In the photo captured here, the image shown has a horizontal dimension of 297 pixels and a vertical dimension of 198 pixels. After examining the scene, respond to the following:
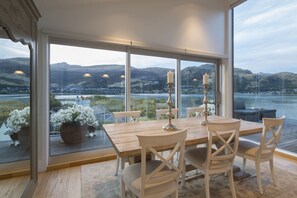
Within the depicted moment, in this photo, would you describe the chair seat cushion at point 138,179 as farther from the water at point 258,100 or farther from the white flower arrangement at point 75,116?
the water at point 258,100

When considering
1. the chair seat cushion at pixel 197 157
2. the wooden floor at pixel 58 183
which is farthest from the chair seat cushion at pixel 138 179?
the wooden floor at pixel 58 183

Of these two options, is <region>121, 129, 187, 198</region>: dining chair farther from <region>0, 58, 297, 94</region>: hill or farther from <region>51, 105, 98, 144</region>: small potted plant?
<region>51, 105, 98, 144</region>: small potted plant

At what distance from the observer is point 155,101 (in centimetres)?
366

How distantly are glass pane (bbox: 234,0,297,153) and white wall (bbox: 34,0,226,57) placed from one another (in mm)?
540

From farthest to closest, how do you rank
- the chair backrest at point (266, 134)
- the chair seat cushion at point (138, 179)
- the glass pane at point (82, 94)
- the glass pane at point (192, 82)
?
the glass pane at point (192, 82) → the glass pane at point (82, 94) → the chair backrest at point (266, 134) → the chair seat cushion at point (138, 179)

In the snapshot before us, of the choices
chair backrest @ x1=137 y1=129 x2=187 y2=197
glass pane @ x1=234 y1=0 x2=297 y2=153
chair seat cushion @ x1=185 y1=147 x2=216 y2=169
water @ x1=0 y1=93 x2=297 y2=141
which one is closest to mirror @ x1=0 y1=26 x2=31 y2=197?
water @ x1=0 y1=93 x2=297 y2=141

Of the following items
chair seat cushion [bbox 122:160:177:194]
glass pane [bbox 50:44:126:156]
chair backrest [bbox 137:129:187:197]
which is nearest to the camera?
chair backrest [bbox 137:129:187:197]

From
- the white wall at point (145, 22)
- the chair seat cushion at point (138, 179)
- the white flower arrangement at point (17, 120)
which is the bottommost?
the chair seat cushion at point (138, 179)

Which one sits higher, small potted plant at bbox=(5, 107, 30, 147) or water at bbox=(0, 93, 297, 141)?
water at bbox=(0, 93, 297, 141)

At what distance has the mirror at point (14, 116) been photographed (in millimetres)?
1557

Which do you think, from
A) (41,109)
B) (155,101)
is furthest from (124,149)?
(155,101)

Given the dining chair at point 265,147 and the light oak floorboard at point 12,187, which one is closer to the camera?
the light oak floorboard at point 12,187

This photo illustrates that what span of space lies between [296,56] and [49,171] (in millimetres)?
4690

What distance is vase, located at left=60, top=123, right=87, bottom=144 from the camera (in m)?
2.88
